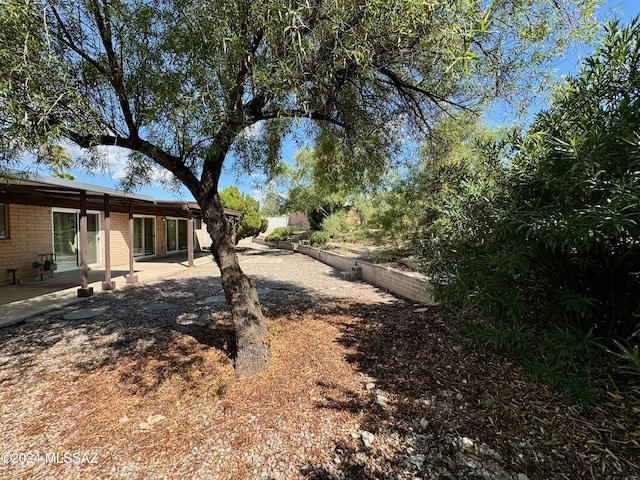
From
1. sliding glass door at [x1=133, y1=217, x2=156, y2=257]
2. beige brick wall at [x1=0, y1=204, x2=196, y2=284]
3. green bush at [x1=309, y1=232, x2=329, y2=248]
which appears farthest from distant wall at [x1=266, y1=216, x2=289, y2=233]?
beige brick wall at [x1=0, y1=204, x2=196, y2=284]

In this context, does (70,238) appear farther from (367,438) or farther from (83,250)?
(367,438)

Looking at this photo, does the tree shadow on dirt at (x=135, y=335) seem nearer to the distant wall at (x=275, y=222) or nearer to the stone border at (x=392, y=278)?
the stone border at (x=392, y=278)

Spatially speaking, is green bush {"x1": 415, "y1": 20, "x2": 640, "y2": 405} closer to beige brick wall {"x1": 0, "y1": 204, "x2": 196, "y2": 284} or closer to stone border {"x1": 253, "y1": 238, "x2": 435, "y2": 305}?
stone border {"x1": 253, "y1": 238, "x2": 435, "y2": 305}

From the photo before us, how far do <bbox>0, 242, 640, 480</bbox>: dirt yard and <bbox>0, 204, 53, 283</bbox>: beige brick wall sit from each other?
5.33 metres

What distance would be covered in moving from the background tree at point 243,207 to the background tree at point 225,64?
54.2 ft

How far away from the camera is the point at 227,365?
11.6 feet

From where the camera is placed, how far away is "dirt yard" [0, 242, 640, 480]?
81.0 inches

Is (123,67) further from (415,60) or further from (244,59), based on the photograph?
(415,60)

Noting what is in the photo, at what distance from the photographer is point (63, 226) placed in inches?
408

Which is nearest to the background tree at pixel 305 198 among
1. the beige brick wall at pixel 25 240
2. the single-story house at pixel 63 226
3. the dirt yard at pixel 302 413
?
the single-story house at pixel 63 226

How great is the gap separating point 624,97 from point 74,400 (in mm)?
4746

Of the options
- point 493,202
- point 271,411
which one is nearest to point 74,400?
point 271,411

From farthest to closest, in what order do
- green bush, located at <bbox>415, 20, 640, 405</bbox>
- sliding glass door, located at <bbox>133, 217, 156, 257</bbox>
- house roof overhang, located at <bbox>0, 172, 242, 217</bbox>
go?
sliding glass door, located at <bbox>133, 217, 156, 257</bbox> < house roof overhang, located at <bbox>0, 172, 242, 217</bbox> < green bush, located at <bbox>415, 20, 640, 405</bbox>

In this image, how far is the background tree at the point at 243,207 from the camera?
66.2 feet
